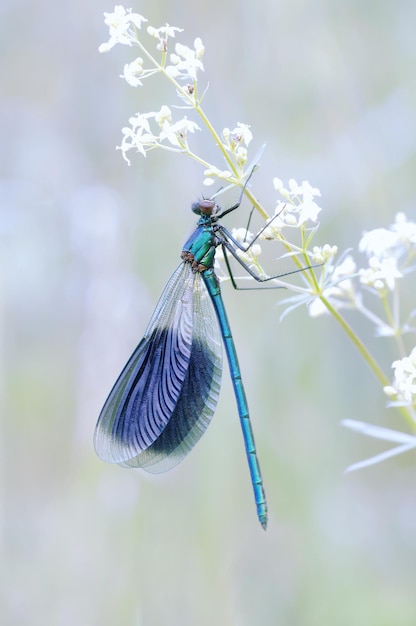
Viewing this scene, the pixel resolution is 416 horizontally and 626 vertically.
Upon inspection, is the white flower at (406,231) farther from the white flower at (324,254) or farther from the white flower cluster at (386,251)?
the white flower at (324,254)

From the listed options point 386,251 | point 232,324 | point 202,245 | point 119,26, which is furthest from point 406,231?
point 232,324

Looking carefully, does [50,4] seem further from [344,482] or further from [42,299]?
[344,482]

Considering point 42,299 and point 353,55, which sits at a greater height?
point 353,55

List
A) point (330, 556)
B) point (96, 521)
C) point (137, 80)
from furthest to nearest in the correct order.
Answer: point (330, 556), point (96, 521), point (137, 80)

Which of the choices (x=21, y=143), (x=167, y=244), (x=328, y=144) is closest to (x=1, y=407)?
(x=167, y=244)

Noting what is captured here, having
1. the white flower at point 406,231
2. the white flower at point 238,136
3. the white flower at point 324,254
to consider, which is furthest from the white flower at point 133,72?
the white flower at point 406,231

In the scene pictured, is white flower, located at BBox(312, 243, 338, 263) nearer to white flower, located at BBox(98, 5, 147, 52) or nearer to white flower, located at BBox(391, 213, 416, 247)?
white flower, located at BBox(391, 213, 416, 247)

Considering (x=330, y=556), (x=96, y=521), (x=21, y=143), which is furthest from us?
(x=21, y=143)
